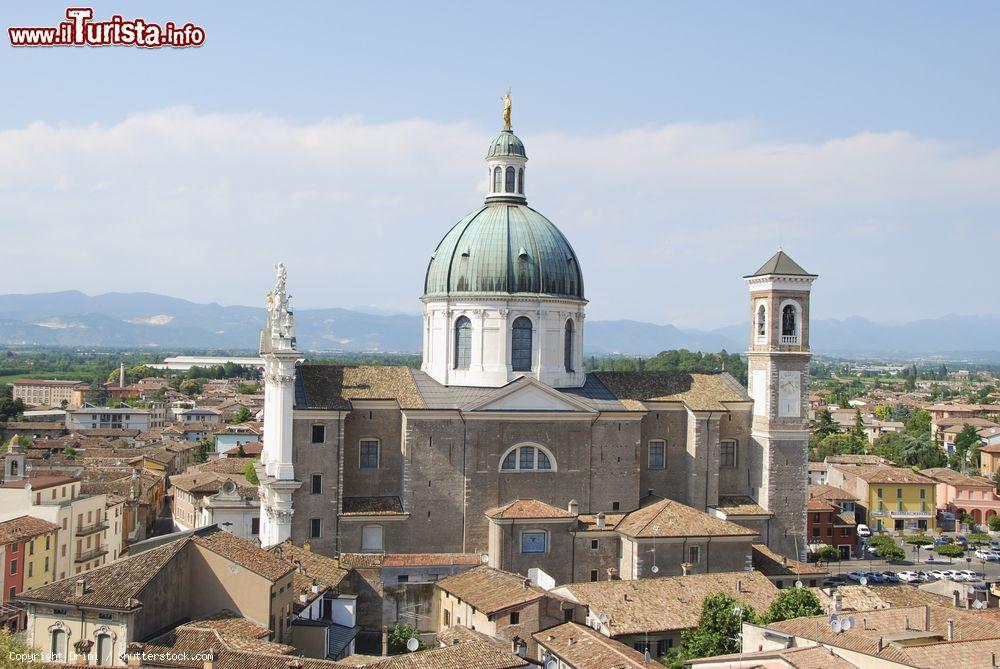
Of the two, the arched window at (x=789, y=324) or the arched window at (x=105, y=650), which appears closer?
the arched window at (x=105, y=650)

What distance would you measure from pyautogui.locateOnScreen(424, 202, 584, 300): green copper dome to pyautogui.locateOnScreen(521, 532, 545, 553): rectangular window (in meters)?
10.3

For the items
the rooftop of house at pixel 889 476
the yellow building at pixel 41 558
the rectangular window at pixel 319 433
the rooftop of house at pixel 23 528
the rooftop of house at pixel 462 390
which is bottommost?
the yellow building at pixel 41 558

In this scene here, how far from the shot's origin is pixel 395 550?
4288 cm

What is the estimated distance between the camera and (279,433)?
42125mm

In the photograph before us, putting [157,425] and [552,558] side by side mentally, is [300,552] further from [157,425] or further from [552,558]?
[157,425]

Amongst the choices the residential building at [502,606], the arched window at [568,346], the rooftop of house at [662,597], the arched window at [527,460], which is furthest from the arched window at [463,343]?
the rooftop of house at [662,597]

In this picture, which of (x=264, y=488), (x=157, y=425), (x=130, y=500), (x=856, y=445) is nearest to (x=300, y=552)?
(x=264, y=488)

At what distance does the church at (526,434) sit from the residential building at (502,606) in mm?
4254

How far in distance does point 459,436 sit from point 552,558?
6.02 m

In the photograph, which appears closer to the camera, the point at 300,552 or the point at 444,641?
the point at 444,641

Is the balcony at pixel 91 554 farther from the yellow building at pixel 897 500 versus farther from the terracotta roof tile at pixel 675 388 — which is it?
the yellow building at pixel 897 500

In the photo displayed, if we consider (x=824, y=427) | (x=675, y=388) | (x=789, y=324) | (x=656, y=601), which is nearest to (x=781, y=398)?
(x=789, y=324)

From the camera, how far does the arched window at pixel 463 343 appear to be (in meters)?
46.7

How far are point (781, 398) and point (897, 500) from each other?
1171 inches
